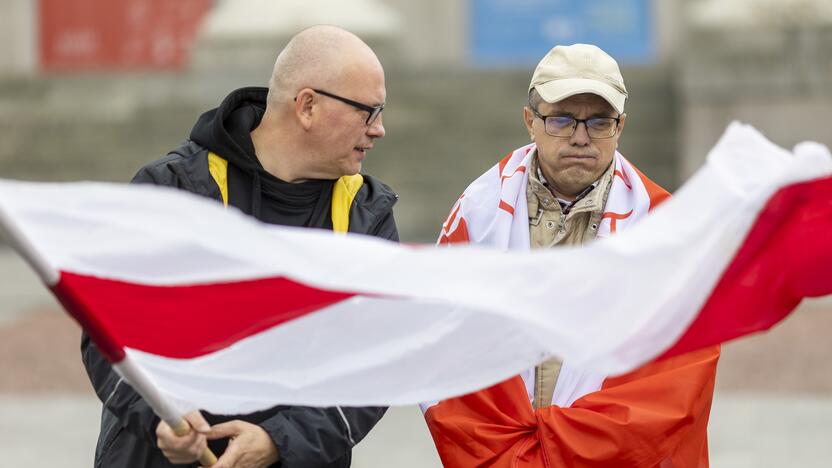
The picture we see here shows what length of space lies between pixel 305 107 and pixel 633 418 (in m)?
1.22

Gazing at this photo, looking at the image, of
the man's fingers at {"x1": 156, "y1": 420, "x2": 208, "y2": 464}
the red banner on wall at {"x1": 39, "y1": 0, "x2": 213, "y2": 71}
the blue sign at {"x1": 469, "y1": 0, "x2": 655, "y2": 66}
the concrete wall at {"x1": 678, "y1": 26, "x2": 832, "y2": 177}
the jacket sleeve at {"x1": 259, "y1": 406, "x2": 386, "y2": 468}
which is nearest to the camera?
the man's fingers at {"x1": 156, "y1": 420, "x2": 208, "y2": 464}

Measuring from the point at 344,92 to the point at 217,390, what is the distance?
34.7 inches

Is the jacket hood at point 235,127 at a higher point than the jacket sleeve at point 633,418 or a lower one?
higher

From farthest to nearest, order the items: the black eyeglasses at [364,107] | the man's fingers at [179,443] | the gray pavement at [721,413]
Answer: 1. the gray pavement at [721,413]
2. the black eyeglasses at [364,107]
3. the man's fingers at [179,443]

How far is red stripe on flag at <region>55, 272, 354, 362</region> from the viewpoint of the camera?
136 inches

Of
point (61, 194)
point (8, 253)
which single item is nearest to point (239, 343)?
point (61, 194)

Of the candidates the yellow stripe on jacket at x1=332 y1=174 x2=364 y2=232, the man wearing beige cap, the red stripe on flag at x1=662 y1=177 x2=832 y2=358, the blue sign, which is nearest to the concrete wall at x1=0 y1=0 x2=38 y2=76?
the blue sign

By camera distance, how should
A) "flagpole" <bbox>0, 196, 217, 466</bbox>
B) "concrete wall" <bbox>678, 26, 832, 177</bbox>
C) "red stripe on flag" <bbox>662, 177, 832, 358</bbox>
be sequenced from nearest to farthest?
"flagpole" <bbox>0, 196, 217, 466</bbox>
"red stripe on flag" <bbox>662, 177, 832, 358</bbox>
"concrete wall" <bbox>678, 26, 832, 177</bbox>

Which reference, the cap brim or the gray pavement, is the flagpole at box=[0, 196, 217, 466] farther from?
the gray pavement

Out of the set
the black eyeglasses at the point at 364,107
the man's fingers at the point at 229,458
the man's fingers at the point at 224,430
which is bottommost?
the man's fingers at the point at 229,458

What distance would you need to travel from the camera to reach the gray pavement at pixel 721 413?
320 inches

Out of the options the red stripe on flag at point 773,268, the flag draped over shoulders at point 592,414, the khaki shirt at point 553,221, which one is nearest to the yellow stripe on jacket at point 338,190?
the flag draped over shoulders at point 592,414

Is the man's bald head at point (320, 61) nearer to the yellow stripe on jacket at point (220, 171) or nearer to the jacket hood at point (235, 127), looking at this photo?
the jacket hood at point (235, 127)

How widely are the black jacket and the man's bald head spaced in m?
0.20
